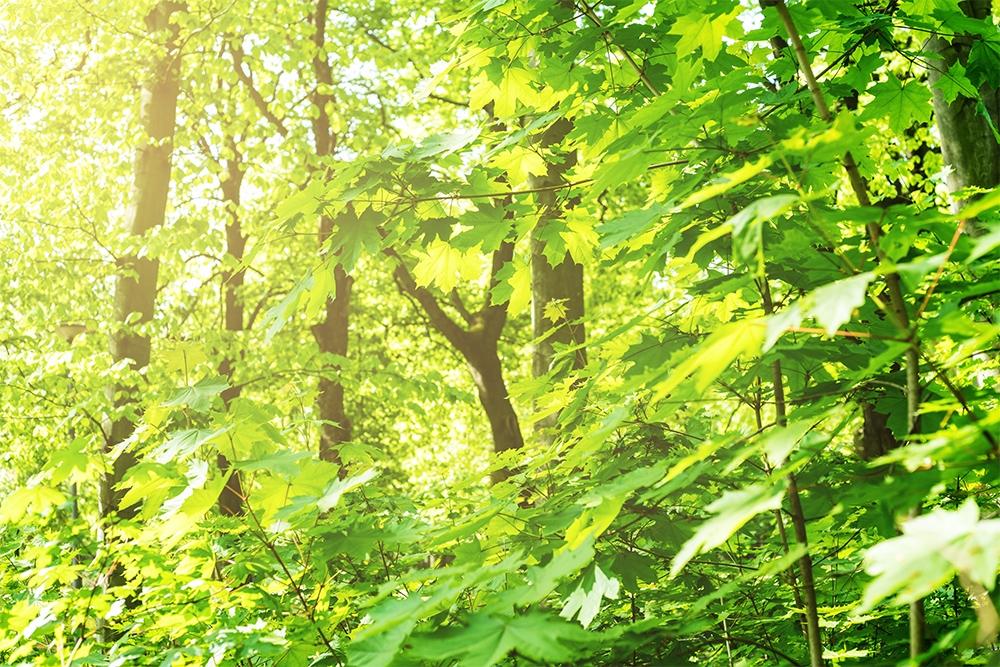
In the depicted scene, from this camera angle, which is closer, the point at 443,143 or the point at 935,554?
the point at 935,554

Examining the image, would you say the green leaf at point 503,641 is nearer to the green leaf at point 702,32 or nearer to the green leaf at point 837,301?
the green leaf at point 837,301

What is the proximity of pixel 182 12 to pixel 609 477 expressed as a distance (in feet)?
29.5

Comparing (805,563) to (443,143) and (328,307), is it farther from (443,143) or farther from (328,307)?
(328,307)

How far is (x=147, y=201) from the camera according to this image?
873 centimetres

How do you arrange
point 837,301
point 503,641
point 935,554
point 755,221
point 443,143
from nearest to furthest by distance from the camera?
point 935,554
point 837,301
point 755,221
point 503,641
point 443,143

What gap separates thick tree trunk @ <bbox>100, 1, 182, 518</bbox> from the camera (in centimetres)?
805

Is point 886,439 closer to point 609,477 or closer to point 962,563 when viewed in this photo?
point 609,477

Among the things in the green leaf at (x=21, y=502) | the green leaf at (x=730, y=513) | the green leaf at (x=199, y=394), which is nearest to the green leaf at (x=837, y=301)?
the green leaf at (x=730, y=513)

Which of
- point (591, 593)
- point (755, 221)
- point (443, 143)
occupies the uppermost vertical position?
point (443, 143)

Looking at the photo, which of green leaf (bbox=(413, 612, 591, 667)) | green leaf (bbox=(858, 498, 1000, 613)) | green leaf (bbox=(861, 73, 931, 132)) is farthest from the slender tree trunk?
green leaf (bbox=(858, 498, 1000, 613))

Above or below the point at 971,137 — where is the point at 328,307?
above

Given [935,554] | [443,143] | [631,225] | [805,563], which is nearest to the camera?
[935,554]

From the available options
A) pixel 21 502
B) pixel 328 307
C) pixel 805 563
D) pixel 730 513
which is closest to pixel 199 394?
pixel 21 502

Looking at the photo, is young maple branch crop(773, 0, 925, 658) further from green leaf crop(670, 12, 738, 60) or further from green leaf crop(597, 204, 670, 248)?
green leaf crop(670, 12, 738, 60)
